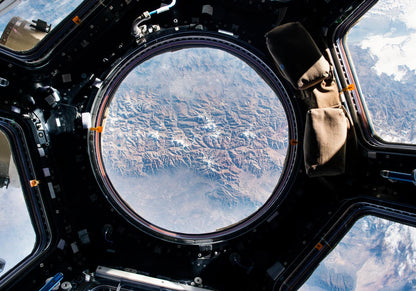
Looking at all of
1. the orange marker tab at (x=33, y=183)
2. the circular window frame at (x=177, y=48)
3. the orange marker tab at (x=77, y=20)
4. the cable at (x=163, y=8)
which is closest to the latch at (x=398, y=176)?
the circular window frame at (x=177, y=48)

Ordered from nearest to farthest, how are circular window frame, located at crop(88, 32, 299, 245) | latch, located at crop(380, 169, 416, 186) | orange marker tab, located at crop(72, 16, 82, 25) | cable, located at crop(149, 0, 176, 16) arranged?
latch, located at crop(380, 169, 416, 186) < orange marker tab, located at crop(72, 16, 82, 25) < cable, located at crop(149, 0, 176, 16) < circular window frame, located at crop(88, 32, 299, 245)

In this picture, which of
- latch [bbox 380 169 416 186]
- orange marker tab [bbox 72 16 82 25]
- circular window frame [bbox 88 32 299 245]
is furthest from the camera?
circular window frame [bbox 88 32 299 245]

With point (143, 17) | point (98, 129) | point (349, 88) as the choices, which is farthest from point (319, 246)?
point (143, 17)

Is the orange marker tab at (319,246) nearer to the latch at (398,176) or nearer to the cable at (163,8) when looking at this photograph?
the latch at (398,176)

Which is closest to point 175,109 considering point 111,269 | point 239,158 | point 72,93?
point 239,158

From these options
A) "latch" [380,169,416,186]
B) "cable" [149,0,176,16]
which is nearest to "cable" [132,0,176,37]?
"cable" [149,0,176,16]

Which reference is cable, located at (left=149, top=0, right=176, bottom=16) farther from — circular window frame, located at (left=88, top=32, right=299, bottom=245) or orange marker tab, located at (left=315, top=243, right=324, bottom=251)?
orange marker tab, located at (left=315, top=243, right=324, bottom=251)

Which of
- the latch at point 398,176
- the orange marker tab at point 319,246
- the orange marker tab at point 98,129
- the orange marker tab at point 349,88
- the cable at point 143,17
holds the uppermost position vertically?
the cable at point 143,17

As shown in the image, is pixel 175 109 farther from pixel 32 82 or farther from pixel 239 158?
pixel 32 82
